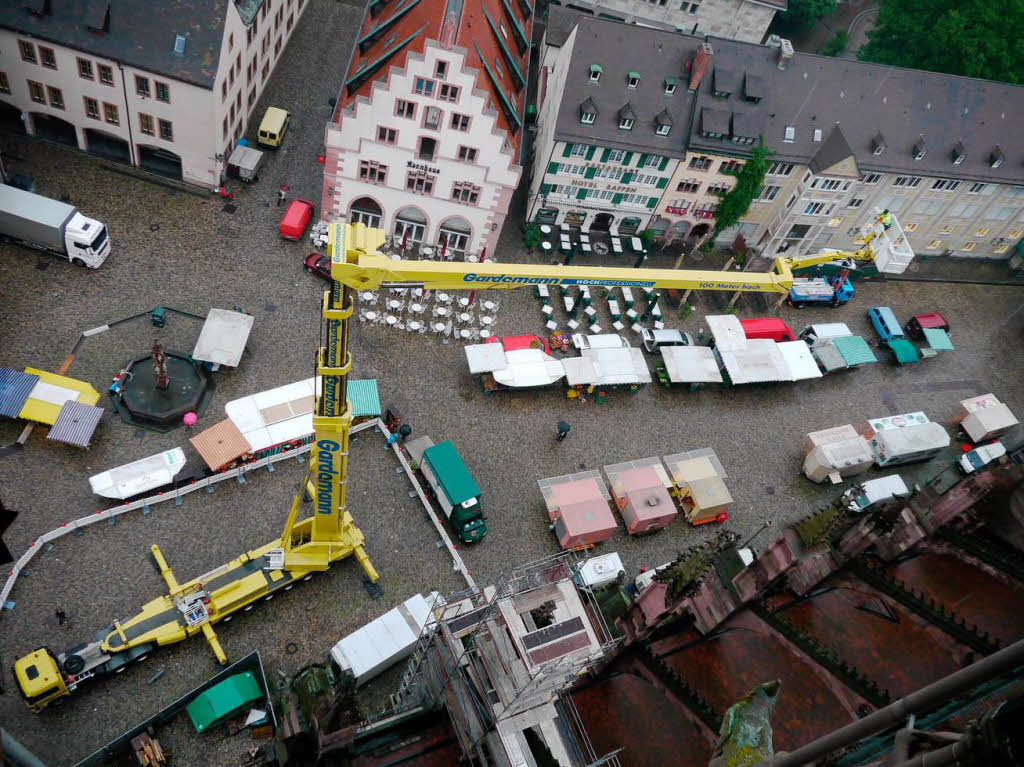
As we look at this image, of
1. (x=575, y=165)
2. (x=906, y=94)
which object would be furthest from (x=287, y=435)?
(x=906, y=94)

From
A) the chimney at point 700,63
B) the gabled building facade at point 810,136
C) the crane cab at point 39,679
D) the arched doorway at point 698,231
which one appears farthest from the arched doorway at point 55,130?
the arched doorway at point 698,231

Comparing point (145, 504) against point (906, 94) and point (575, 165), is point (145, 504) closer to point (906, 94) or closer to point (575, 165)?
point (575, 165)

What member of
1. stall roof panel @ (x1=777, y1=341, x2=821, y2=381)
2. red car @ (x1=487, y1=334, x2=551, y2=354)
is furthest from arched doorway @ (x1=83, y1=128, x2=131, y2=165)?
stall roof panel @ (x1=777, y1=341, x2=821, y2=381)

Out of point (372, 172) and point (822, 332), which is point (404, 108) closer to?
point (372, 172)

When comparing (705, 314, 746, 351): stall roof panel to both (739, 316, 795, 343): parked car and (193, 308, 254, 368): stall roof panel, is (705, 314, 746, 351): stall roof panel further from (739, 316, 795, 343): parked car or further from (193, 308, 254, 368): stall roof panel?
(193, 308, 254, 368): stall roof panel

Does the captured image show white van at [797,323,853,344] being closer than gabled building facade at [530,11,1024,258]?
No

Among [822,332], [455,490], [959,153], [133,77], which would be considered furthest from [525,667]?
[959,153]

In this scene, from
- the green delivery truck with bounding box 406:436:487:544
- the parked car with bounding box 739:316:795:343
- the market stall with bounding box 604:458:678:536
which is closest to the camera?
→ the green delivery truck with bounding box 406:436:487:544

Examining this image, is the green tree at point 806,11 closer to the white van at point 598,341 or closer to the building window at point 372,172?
the white van at point 598,341
